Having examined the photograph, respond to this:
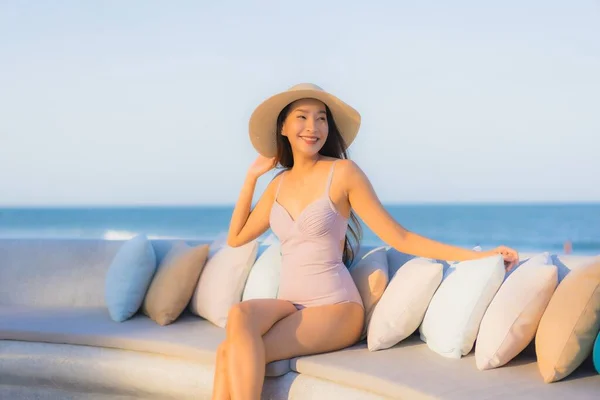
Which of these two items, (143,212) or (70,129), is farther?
(143,212)

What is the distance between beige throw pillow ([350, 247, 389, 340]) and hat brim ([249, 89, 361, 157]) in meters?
0.52

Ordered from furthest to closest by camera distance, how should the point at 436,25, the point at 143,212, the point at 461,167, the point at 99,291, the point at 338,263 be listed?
1. the point at 143,212
2. the point at 461,167
3. the point at 436,25
4. the point at 99,291
5. the point at 338,263

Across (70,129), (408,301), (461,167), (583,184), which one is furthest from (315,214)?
(583,184)

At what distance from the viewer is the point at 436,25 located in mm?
17016

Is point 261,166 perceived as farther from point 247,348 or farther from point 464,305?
point 464,305

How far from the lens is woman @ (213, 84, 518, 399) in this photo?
2.74 m

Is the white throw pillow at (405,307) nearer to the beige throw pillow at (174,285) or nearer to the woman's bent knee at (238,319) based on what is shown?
the woman's bent knee at (238,319)

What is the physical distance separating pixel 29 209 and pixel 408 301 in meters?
30.4

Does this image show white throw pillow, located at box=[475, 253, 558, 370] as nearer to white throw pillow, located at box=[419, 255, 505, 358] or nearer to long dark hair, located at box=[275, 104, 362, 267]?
white throw pillow, located at box=[419, 255, 505, 358]

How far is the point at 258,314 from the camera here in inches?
111

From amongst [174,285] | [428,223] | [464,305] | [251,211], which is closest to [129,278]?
[174,285]

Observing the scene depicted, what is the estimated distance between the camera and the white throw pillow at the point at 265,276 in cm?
348

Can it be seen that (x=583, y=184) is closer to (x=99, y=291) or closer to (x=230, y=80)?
(x=230, y=80)

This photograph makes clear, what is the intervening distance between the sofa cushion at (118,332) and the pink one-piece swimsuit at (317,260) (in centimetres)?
31
